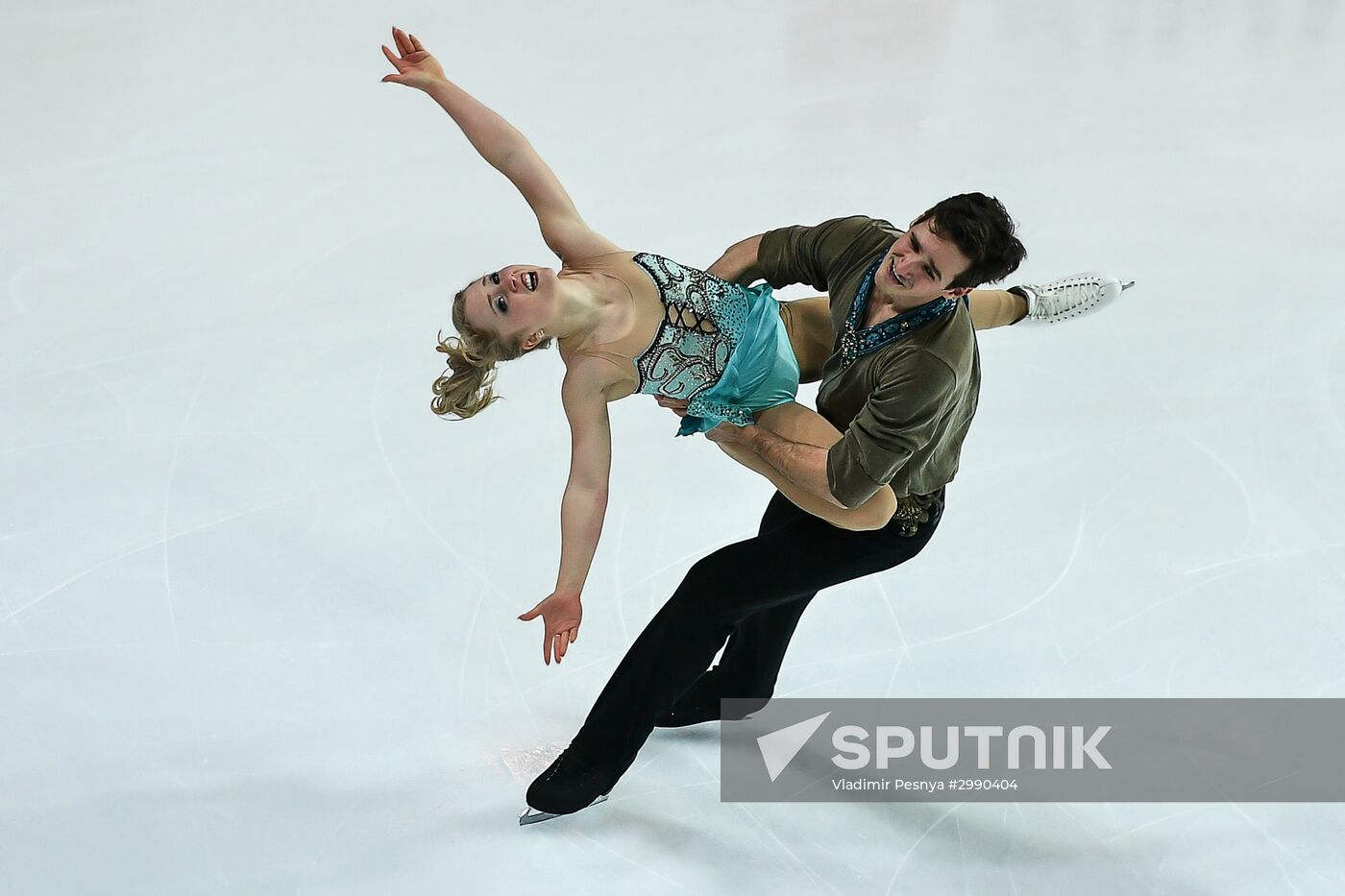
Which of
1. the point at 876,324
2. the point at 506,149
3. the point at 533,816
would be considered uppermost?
the point at 506,149

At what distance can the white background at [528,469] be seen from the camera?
2.85m

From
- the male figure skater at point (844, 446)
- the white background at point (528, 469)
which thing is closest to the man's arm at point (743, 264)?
the male figure skater at point (844, 446)

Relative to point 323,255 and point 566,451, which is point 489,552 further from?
point 323,255

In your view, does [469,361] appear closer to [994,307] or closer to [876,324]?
[876,324]

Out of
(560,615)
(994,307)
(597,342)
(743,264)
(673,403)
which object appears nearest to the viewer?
(560,615)

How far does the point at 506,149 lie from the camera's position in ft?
8.79

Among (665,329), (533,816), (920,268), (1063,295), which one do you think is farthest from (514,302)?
(1063,295)

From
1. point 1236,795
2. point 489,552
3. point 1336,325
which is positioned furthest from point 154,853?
point 1336,325

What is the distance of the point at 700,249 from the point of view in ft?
15.7

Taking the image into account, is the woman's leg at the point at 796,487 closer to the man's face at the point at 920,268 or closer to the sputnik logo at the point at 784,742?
the man's face at the point at 920,268

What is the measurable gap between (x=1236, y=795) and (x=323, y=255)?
135 inches

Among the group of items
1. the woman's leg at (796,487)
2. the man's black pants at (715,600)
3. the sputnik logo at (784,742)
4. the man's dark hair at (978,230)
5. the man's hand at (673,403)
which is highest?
the man's dark hair at (978,230)

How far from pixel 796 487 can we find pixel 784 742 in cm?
87

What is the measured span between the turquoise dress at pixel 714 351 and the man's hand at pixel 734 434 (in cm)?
2
